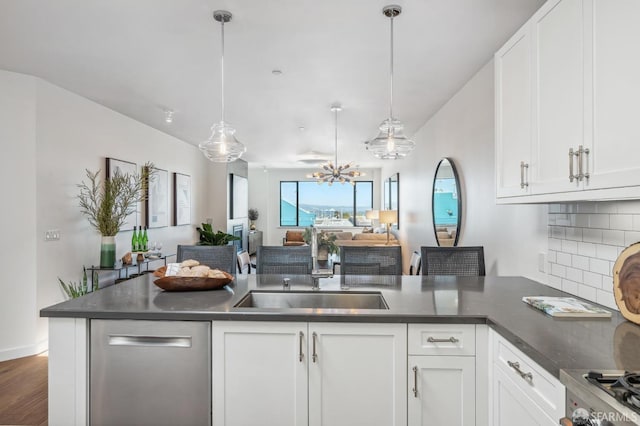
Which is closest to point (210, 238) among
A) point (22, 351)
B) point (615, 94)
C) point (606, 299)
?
point (22, 351)

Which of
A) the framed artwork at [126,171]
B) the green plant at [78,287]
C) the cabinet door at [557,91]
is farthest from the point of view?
the framed artwork at [126,171]

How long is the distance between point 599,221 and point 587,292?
361 millimetres

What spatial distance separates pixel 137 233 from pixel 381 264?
3849 millimetres

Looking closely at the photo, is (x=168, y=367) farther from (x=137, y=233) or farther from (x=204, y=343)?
(x=137, y=233)

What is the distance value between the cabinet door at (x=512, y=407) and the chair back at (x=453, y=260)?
131 centimetres

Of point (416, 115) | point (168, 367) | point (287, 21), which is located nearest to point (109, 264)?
point (168, 367)

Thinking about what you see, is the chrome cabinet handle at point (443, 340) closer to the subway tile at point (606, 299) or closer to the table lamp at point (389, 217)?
the subway tile at point (606, 299)

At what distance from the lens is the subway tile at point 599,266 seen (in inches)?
70.3

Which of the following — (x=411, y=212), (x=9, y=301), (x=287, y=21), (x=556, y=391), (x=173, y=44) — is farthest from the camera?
(x=411, y=212)

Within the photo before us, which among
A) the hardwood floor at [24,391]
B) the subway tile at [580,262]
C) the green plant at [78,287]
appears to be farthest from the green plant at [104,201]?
the subway tile at [580,262]

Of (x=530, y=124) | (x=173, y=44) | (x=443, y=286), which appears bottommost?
(x=443, y=286)

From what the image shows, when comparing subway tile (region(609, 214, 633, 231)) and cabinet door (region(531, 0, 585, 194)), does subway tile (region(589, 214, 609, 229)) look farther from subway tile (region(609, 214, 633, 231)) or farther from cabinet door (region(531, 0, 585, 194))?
cabinet door (region(531, 0, 585, 194))

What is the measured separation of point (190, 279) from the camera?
2.18 m

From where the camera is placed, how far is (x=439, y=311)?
1738 millimetres
